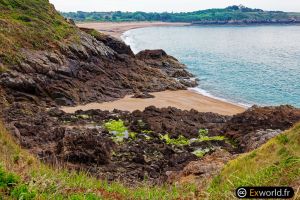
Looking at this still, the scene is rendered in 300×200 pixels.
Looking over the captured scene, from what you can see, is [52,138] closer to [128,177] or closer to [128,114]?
[128,177]

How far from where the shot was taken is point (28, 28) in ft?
156

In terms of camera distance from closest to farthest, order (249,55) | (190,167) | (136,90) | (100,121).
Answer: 1. (190,167)
2. (100,121)
3. (136,90)
4. (249,55)

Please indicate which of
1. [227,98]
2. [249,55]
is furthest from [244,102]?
[249,55]

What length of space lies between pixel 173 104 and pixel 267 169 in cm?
3229

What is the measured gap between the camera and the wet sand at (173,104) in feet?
126

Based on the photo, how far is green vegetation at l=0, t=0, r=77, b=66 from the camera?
4144 centimetres

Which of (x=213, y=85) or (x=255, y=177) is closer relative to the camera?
(x=255, y=177)

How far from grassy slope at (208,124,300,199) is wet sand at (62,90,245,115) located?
76.5ft

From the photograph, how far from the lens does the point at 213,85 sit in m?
59.0

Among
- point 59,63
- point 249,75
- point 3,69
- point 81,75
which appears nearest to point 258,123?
point 81,75

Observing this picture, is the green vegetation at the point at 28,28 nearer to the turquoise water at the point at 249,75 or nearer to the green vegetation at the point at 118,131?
the green vegetation at the point at 118,131

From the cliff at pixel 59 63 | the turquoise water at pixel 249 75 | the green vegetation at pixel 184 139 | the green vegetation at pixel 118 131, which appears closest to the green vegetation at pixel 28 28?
the cliff at pixel 59 63

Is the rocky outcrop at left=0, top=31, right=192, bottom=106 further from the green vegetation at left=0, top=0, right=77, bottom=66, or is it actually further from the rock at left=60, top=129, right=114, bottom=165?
the rock at left=60, top=129, right=114, bottom=165

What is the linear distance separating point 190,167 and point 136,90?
2790 cm
